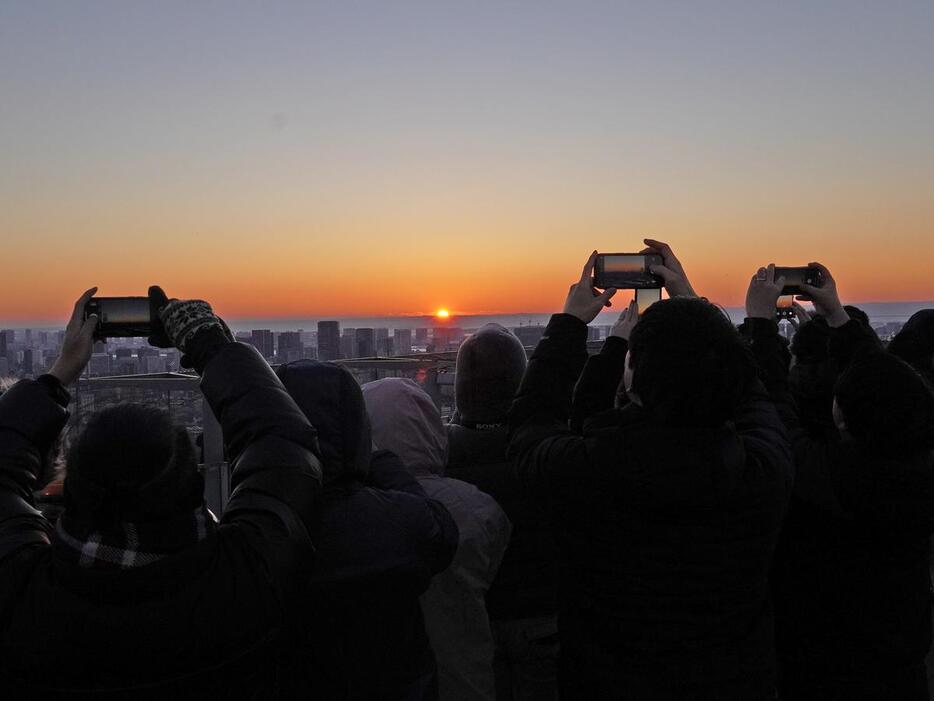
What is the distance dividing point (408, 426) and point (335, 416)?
484mm

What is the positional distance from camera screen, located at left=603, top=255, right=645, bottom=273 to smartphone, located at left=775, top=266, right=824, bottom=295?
2.12 feet

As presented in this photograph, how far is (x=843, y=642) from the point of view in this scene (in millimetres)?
2340

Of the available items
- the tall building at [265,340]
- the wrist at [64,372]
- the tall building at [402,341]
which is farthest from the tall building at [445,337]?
the wrist at [64,372]

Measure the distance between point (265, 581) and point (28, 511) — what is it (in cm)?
52

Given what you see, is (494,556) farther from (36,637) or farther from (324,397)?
(36,637)

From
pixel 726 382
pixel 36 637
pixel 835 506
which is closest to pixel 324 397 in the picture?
pixel 36 637

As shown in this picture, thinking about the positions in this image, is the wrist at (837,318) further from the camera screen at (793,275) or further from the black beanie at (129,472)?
the black beanie at (129,472)

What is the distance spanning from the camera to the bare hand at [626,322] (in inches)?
96.3

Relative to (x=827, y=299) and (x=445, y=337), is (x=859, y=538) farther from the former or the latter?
(x=445, y=337)

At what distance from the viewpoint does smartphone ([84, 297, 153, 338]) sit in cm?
201

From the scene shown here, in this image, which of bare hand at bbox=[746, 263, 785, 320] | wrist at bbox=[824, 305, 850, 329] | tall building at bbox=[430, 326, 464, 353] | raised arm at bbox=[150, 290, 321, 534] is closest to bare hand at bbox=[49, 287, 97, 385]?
raised arm at bbox=[150, 290, 321, 534]

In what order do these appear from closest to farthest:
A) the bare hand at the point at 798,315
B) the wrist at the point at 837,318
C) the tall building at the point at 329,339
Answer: the wrist at the point at 837,318 < the bare hand at the point at 798,315 < the tall building at the point at 329,339

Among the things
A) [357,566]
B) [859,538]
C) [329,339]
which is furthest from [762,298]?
[329,339]

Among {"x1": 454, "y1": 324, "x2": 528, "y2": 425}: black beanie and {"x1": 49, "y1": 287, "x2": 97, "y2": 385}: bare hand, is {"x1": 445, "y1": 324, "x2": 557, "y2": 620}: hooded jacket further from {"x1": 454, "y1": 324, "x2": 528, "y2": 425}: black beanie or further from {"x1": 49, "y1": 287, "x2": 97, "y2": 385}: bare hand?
{"x1": 49, "y1": 287, "x2": 97, "y2": 385}: bare hand
